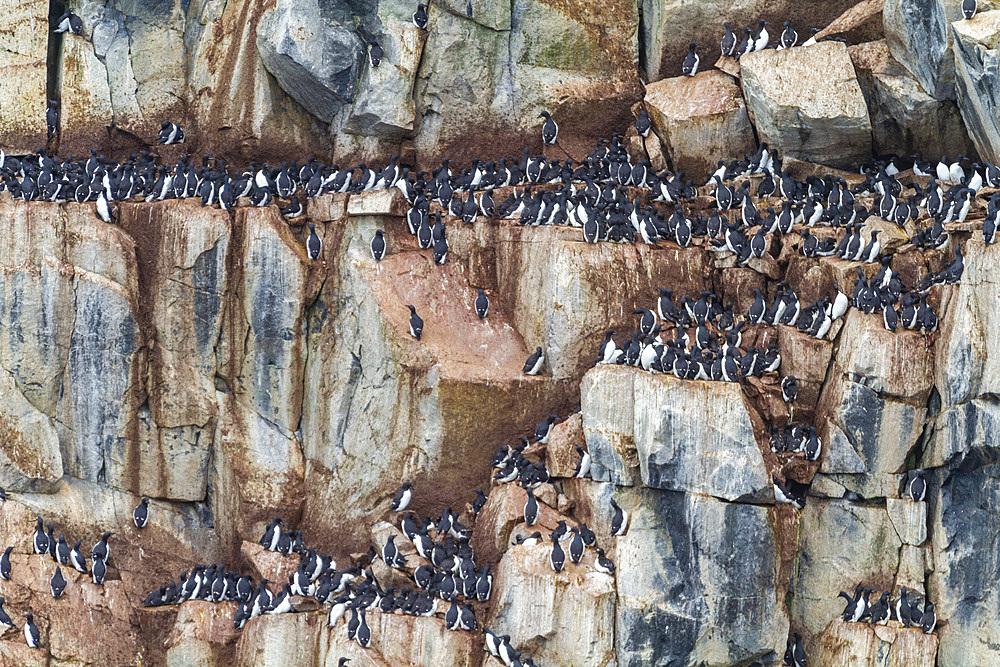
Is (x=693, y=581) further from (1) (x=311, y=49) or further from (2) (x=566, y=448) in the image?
(1) (x=311, y=49)

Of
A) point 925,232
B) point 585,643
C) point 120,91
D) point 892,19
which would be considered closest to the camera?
point 585,643

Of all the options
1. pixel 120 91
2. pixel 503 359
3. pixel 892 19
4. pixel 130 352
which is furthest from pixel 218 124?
pixel 892 19

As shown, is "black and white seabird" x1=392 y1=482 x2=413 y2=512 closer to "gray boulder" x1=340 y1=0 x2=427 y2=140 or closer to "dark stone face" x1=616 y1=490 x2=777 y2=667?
"dark stone face" x1=616 y1=490 x2=777 y2=667

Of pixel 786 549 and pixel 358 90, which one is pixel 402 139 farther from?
pixel 786 549

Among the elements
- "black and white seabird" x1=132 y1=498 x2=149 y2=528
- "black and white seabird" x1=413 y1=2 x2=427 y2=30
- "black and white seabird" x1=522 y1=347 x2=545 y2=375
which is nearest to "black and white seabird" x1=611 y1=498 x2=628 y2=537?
"black and white seabird" x1=522 y1=347 x2=545 y2=375

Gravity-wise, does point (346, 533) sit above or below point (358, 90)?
below

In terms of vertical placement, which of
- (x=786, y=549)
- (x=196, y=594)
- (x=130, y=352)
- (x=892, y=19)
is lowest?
(x=196, y=594)

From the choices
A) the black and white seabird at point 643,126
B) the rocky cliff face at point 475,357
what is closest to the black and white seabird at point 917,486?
the rocky cliff face at point 475,357
